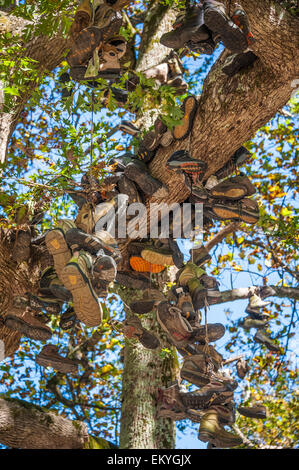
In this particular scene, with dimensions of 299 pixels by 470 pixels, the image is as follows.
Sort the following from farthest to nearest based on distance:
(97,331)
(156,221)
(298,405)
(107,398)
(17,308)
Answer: (107,398)
(298,405)
(97,331)
(156,221)
(17,308)

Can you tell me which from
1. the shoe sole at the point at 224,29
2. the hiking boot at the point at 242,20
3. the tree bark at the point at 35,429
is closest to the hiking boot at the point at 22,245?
the tree bark at the point at 35,429

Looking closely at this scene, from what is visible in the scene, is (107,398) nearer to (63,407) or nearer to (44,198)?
(63,407)

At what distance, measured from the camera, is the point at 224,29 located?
3.20 m

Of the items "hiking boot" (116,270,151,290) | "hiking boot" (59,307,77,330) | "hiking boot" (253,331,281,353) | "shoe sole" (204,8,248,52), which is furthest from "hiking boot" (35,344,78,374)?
"shoe sole" (204,8,248,52)

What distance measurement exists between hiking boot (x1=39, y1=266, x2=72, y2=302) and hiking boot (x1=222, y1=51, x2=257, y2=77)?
6.16 ft

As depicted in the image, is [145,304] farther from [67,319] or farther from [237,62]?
[237,62]

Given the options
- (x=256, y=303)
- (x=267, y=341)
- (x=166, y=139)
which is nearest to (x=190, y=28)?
(x=166, y=139)

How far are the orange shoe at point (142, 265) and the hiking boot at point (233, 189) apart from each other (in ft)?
2.84

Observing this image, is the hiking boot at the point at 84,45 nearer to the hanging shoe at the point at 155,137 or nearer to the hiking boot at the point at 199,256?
the hanging shoe at the point at 155,137

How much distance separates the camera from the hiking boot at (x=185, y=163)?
377 cm

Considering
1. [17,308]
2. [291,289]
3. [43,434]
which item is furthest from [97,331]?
[17,308]

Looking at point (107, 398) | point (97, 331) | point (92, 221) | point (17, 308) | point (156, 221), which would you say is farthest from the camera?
point (107, 398)

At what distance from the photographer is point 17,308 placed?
13.6ft

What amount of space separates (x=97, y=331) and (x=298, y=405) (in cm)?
327
